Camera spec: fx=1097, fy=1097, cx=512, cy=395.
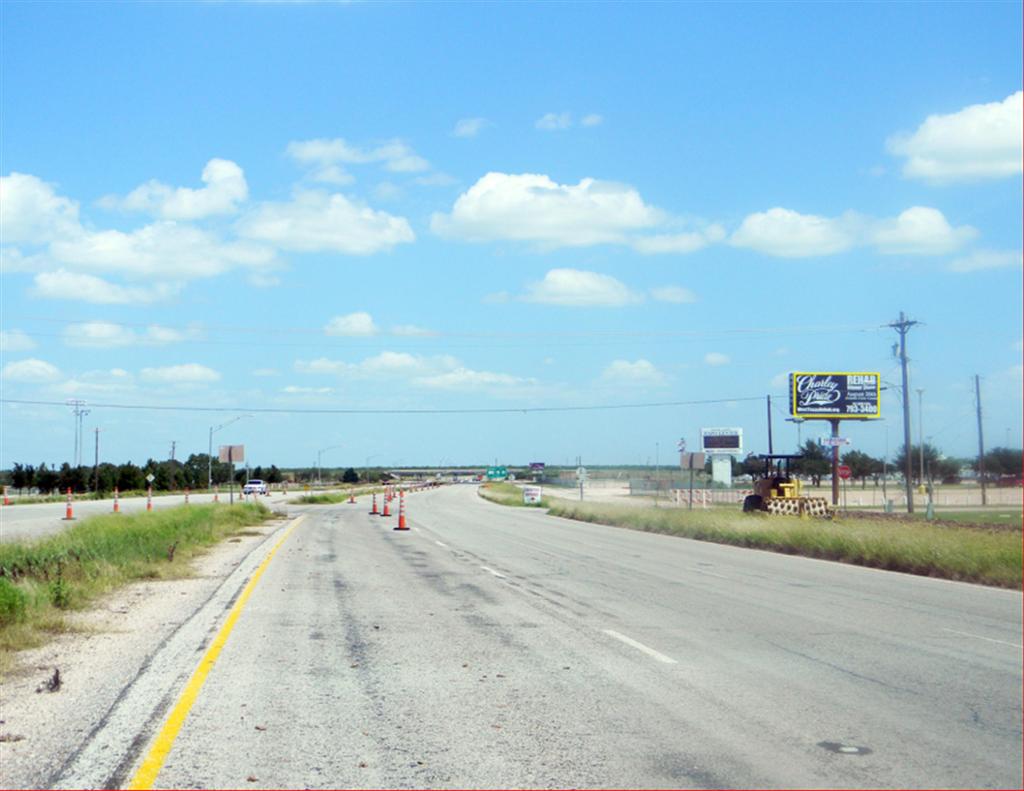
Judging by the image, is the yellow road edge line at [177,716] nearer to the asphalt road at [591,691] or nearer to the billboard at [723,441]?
the asphalt road at [591,691]

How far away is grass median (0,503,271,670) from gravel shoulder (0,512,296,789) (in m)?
0.34

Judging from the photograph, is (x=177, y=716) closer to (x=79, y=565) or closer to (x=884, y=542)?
(x=79, y=565)

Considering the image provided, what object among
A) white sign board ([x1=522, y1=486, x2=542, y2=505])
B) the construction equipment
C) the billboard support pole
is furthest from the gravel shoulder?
white sign board ([x1=522, y1=486, x2=542, y2=505])

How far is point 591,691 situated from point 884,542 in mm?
17262

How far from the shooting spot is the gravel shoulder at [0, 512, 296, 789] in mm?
7508

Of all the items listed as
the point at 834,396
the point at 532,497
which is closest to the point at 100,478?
the point at 532,497

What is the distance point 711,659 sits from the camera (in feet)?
36.2

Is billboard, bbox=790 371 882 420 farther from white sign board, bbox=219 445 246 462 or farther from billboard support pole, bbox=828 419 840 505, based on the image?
white sign board, bbox=219 445 246 462

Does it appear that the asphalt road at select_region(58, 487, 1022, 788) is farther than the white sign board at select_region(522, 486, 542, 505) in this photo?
No

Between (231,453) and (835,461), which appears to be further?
(835,461)

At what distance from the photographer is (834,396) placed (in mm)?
76875

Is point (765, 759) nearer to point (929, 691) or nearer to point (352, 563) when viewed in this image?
point (929, 691)

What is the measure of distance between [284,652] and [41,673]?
2.35 meters

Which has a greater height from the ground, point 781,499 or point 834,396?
point 834,396
